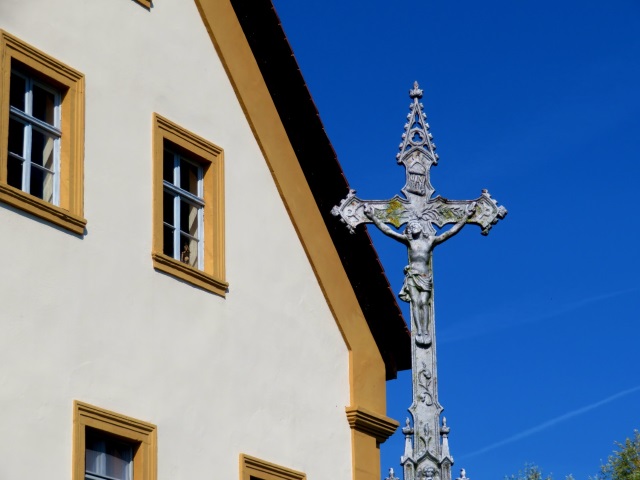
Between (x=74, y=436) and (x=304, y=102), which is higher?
(x=304, y=102)

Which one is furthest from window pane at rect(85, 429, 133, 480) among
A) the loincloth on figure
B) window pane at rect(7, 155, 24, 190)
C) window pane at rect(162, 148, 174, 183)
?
window pane at rect(162, 148, 174, 183)

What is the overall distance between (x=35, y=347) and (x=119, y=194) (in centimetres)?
252

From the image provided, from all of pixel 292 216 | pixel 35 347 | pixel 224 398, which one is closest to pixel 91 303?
pixel 35 347

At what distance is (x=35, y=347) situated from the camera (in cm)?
1672

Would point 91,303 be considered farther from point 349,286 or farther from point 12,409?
point 349,286

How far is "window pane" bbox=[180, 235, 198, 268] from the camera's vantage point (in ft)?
65.3

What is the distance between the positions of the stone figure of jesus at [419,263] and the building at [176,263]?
2.88m

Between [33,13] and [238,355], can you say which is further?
[238,355]

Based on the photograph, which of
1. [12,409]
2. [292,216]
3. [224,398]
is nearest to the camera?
[12,409]

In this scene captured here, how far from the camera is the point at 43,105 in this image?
718 inches

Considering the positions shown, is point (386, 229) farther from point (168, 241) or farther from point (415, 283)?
point (168, 241)

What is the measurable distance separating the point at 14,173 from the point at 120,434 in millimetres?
2814

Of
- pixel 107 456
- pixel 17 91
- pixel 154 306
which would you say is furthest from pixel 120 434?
pixel 17 91

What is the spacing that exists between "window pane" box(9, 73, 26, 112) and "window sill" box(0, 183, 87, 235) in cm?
112
